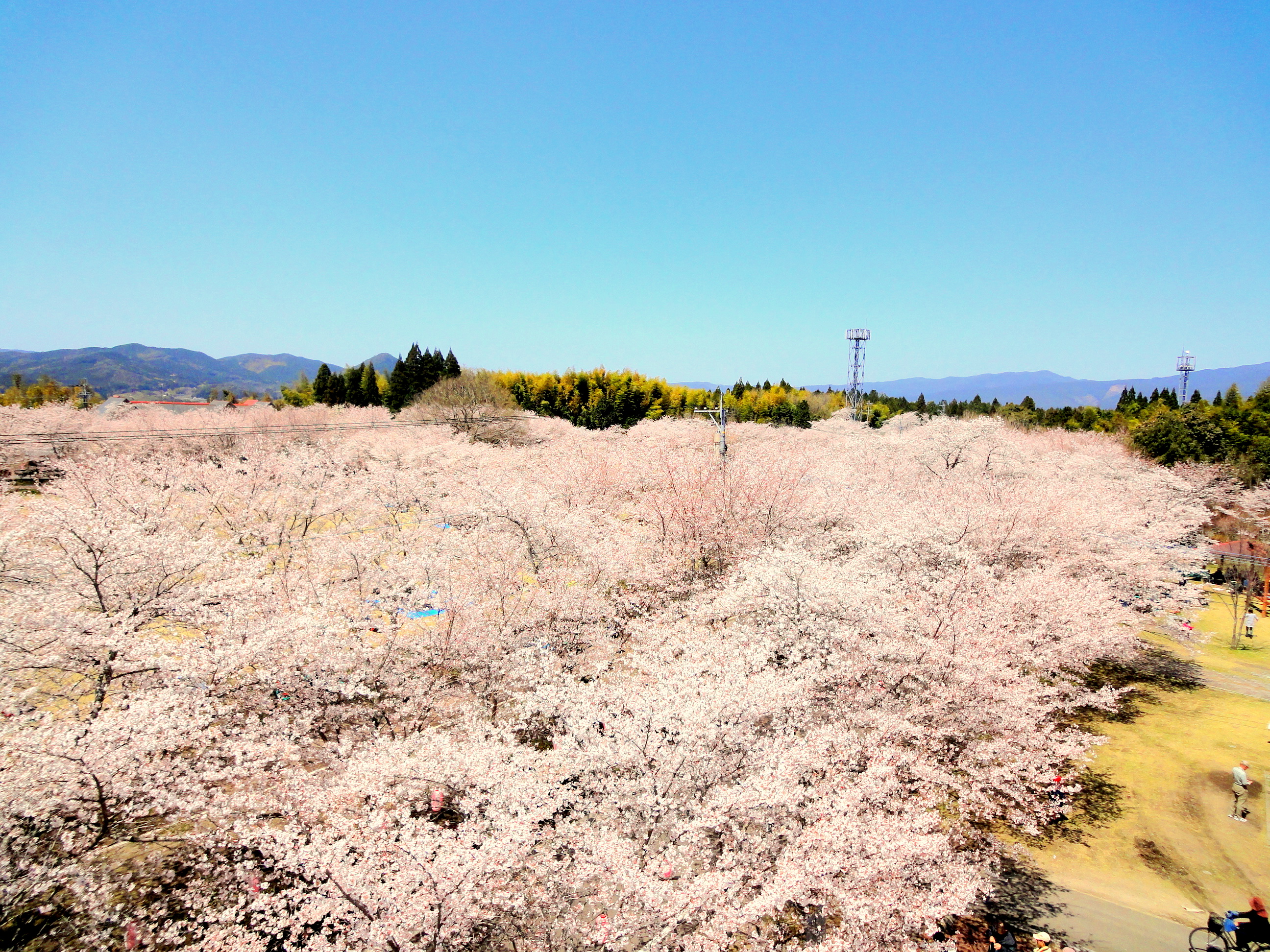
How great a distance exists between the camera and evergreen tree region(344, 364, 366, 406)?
176 feet

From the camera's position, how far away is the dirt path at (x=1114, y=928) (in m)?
8.57

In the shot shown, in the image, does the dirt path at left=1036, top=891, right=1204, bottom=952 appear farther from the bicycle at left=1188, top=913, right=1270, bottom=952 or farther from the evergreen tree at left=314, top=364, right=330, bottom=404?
the evergreen tree at left=314, top=364, right=330, bottom=404

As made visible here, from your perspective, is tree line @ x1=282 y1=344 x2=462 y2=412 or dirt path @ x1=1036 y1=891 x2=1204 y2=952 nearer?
dirt path @ x1=1036 y1=891 x2=1204 y2=952

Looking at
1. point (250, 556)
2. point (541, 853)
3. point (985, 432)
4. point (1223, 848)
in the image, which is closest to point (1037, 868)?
point (1223, 848)

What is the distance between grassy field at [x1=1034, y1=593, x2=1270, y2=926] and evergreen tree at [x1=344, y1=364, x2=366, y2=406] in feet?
189

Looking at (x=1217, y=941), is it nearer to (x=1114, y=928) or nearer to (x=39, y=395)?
(x=1114, y=928)

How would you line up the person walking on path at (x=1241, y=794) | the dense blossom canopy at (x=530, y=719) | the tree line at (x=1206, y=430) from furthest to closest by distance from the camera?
the tree line at (x=1206, y=430) < the person walking on path at (x=1241, y=794) < the dense blossom canopy at (x=530, y=719)

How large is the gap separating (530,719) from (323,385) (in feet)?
177

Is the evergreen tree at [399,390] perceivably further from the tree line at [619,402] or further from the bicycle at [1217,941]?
the bicycle at [1217,941]

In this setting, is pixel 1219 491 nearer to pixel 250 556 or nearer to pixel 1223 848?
pixel 1223 848

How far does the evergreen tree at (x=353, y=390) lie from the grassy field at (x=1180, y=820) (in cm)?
5767

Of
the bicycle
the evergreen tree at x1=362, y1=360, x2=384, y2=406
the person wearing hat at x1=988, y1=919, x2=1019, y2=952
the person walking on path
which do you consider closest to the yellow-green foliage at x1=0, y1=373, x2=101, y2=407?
the evergreen tree at x1=362, y1=360, x2=384, y2=406

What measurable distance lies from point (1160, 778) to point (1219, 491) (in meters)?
29.3

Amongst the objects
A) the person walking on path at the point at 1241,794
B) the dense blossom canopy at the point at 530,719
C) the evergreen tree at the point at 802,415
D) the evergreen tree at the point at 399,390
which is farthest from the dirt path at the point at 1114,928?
the evergreen tree at the point at 399,390
